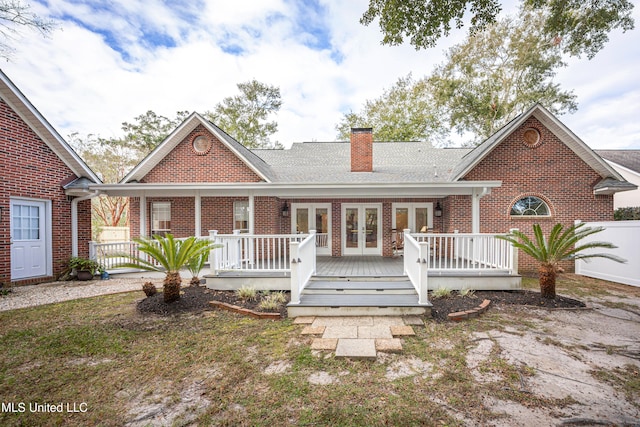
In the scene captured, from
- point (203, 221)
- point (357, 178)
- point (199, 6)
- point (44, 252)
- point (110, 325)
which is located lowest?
point (110, 325)

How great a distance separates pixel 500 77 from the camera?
19.4 metres

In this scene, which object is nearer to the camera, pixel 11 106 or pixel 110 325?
pixel 110 325

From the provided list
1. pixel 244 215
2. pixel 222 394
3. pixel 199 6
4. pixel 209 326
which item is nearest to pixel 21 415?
Answer: pixel 222 394

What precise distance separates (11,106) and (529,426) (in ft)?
42.9

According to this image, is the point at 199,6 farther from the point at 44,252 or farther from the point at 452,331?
the point at 452,331

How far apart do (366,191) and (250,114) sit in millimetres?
19925

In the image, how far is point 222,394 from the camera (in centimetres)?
292

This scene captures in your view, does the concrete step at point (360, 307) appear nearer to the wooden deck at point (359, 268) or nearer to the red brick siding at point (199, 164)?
the wooden deck at point (359, 268)

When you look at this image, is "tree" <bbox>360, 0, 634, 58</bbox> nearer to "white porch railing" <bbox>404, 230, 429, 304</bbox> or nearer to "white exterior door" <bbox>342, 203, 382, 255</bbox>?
"white porch railing" <bbox>404, 230, 429, 304</bbox>

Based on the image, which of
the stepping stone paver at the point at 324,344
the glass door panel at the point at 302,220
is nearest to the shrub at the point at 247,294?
the stepping stone paver at the point at 324,344

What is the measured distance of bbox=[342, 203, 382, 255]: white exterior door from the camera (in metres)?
10.7

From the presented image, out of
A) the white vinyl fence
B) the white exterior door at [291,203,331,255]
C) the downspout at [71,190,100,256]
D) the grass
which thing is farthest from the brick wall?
the white vinyl fence

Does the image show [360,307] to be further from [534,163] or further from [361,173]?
[534,163]

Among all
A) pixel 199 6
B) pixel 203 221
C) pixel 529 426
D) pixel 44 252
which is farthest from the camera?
pixel 203 221
